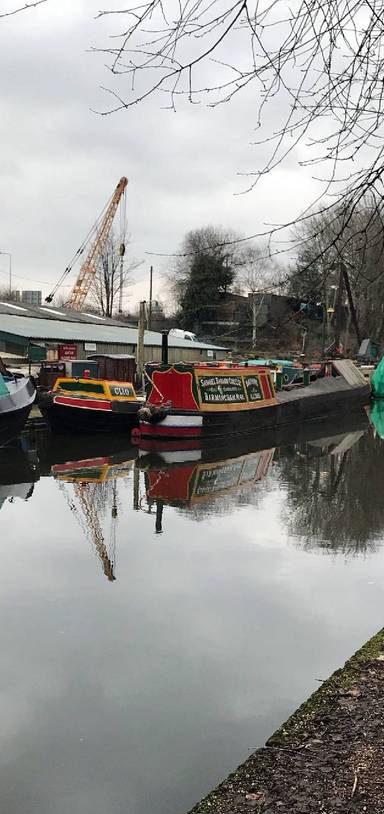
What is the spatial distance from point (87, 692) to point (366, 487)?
9.13 meters

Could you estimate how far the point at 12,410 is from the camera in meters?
16.6

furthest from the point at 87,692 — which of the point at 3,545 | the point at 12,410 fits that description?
the point at 12,410

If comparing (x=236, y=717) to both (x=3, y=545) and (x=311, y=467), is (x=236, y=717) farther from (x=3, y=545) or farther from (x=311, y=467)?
(x=311, y=467)

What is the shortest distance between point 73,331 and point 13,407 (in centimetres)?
1333

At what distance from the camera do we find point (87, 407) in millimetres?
18609

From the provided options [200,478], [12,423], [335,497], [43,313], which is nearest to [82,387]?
[12,423]

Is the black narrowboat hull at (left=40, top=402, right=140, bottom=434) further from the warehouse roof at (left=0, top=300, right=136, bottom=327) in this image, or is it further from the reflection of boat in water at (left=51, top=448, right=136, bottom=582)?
the warehouse roof at (left=0, top=300, right=136, bottom=327)

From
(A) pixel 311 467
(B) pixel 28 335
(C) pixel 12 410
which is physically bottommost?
(A) pixel 311 467

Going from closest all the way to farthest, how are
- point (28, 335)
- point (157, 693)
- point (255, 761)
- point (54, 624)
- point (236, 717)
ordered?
point (255, 761) → point (236, 717) → point (157, 693) → point (54, 624) → point (28, 335)

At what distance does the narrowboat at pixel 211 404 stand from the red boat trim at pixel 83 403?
1098mm

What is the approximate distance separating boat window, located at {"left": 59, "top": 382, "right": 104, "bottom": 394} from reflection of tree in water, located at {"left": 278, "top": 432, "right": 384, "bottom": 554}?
5444mm

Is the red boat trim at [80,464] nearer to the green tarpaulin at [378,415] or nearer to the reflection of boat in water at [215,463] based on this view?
the reflection of boat in water at [215,463]

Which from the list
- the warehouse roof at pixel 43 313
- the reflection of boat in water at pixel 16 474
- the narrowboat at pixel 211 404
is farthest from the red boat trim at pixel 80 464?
the warehouse roof at pixel 43 313

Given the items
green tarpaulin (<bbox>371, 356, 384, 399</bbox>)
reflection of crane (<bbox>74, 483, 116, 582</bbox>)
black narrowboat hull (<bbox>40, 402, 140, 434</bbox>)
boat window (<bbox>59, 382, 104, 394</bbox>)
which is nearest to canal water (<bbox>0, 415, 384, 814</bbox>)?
reflection of crane (<bbox>74, 483, 116, 582</bbox>)
